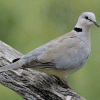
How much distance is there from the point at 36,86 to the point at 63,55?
37 cm

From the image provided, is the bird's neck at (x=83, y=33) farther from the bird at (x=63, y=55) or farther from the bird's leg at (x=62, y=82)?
the bird's leg at (x=62, y=82)

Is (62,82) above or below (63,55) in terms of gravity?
below

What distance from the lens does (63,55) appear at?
1.98m

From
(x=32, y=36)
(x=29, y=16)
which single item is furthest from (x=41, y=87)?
(x=29, y=16)

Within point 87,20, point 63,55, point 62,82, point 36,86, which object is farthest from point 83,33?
point 36,86

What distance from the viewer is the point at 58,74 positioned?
79.9 inches

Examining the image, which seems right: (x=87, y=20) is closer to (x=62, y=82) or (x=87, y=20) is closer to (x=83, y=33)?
(x=83, y=33)

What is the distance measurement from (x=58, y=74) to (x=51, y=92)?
165 mm

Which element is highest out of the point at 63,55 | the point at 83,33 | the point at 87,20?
the point at 87,20

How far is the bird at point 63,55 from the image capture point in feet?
6.23

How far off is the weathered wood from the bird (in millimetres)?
127

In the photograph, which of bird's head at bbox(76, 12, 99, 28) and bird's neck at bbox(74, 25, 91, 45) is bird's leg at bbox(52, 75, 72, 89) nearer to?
bird's neck at bbox(74, 25, 91, 45)

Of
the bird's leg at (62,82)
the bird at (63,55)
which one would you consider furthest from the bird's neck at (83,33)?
the bird's leg at (62,82)

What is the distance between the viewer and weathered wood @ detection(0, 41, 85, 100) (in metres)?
2.04
